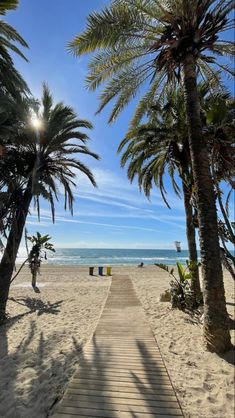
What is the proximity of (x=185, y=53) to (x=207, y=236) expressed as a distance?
15.2 feet

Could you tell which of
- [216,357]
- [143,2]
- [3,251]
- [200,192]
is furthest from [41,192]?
[216,357]

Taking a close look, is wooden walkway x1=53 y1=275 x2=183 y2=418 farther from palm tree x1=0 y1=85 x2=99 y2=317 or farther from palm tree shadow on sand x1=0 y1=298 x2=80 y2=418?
palm tree x1=0 y1=85 x2=99 y2=317

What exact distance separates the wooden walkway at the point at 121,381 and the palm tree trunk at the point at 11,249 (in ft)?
13.9

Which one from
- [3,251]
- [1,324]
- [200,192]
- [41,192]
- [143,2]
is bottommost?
[1,324]

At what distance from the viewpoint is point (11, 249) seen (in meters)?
9.88

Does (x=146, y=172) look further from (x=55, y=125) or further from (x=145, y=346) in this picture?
(x=145, y=346)

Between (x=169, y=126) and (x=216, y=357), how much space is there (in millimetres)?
8535

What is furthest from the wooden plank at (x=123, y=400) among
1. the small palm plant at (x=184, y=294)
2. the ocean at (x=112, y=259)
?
the ocean at (x=112, y=259)

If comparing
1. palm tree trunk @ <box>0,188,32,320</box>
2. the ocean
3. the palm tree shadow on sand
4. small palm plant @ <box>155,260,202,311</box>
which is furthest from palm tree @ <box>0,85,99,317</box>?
the ocean

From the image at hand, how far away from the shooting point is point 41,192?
9.34 metres

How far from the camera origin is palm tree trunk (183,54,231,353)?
5781mm

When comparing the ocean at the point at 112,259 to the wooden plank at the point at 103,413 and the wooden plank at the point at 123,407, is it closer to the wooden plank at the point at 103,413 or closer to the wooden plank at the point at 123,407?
the wooden plank at the point at 123,407

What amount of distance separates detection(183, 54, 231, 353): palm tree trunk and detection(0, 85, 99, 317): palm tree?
5283 millimetres

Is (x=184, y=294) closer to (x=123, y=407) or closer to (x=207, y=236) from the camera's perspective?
(x=207, y=236)
